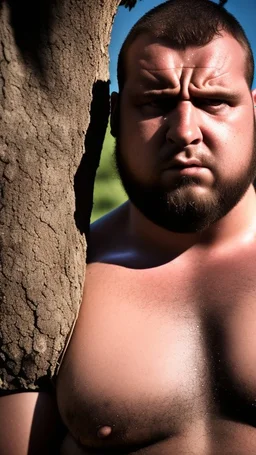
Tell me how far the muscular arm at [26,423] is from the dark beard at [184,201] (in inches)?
16.2

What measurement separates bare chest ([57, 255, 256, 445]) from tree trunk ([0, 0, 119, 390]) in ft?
0.23

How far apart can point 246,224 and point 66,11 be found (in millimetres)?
550

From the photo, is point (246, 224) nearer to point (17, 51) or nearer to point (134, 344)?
point (134, 344)

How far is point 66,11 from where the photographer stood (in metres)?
1.51

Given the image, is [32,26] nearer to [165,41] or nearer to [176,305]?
[165,41]

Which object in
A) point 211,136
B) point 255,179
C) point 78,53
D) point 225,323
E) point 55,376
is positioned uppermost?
point 78,53

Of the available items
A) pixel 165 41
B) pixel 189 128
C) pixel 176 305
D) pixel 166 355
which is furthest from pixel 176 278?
pixel 165 41

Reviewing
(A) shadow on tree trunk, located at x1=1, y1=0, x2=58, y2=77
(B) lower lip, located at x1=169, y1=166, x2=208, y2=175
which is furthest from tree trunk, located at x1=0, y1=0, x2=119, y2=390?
(B) lower lip, located at x1=169, y1=166, x2=208, y2=175

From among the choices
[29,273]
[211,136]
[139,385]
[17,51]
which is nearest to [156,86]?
[211,136]

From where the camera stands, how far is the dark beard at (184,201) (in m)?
1.49

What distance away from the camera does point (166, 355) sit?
143cm

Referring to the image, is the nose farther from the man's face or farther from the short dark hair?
the short dark hair

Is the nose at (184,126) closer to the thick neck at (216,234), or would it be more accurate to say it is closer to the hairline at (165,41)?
the hairline at (165,41)

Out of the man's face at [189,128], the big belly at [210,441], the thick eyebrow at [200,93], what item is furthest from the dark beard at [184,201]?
the big belly at [210,441]
